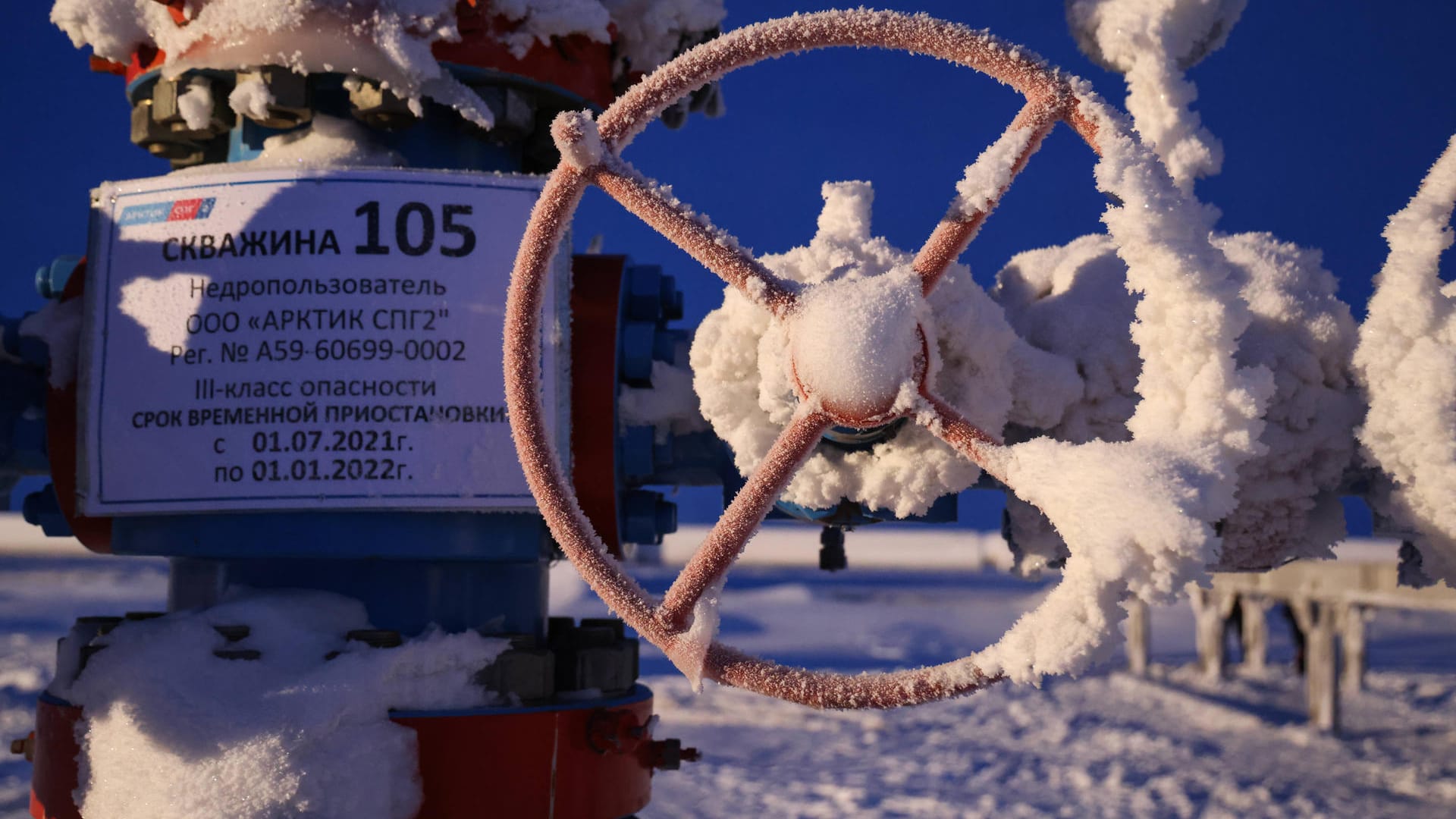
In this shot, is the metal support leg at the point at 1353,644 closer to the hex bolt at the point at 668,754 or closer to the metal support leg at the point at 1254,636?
the metal support leg at the point at 1254,636

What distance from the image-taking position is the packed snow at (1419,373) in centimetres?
108

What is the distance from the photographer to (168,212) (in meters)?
1.36

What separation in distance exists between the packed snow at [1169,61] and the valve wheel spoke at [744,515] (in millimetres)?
590

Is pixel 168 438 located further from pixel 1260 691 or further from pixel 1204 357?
pixel 1260 691

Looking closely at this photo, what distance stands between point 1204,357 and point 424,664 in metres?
0.92

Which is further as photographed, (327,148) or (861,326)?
(327,148)

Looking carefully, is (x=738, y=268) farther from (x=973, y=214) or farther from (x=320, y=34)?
(x=320, y=34)

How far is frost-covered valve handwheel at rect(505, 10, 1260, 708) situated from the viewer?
89 cm

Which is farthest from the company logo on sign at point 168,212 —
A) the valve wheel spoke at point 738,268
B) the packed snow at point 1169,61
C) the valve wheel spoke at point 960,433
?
the packed snow at point 1169,61

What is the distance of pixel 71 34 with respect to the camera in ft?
4.79

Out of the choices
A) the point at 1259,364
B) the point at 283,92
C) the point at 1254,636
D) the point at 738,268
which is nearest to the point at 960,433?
the point at 738,268

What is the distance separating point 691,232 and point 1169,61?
2.19 ft

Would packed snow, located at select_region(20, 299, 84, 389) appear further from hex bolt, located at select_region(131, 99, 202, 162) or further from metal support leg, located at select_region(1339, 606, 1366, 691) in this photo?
metal support leg, located at select_region(1339, 606, 1366, 691)

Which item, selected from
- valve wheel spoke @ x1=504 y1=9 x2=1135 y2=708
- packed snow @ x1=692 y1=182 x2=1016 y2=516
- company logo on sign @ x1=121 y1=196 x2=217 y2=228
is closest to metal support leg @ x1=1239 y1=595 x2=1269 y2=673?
packed snow @ x1=692 y1=182 x2=1016 y2=516
